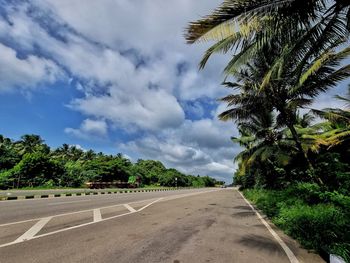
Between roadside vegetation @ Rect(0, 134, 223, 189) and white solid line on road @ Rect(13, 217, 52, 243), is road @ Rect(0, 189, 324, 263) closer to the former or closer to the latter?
white solid line on road @ Rect(13, 217, 52, 243)

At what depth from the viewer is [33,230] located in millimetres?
7418

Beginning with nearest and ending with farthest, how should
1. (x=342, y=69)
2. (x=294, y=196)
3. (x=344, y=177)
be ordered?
(x=342, y=69)
(x=344, y=177)
(x=294, y=196)

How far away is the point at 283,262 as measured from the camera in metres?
5.36

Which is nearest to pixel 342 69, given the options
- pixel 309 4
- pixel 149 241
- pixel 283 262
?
pixel 309 4

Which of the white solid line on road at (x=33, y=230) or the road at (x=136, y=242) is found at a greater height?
the white solid line on road at (x=33, y=230)

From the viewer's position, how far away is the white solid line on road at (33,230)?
6435 millimetres

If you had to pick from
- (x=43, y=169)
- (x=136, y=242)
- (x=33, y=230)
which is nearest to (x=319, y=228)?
(x=136, y=242)

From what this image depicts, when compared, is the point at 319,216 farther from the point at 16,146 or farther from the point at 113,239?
the point at 16,146

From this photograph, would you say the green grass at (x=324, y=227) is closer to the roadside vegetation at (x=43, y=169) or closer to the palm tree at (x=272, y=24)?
the palm tree at (x=272, y=24)

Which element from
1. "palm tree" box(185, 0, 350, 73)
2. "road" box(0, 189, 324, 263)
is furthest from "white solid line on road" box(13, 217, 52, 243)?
"palm tree" box(185, 0, 350, 73)

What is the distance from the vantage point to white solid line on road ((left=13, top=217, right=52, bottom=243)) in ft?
21.1

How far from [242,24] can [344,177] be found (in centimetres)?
816

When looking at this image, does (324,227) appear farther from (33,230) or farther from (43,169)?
(43,169)

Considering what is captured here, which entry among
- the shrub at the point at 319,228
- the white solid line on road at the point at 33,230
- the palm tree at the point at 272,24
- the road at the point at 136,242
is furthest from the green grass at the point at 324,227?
the white solid line on road at the point at 33,230
